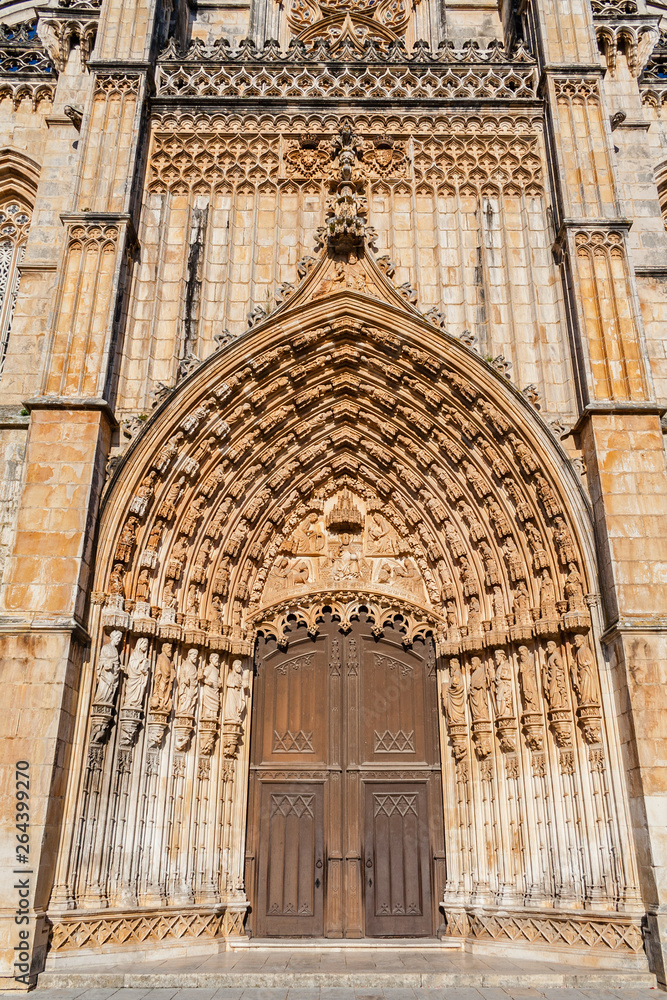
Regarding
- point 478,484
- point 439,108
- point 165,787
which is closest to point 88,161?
point 439,108

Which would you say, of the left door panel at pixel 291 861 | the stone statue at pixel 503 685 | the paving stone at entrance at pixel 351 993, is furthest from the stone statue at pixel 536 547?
the paving stone at entrance at pixel 351 993

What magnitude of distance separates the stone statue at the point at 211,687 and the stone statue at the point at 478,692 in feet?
10.3

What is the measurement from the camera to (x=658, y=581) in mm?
8812

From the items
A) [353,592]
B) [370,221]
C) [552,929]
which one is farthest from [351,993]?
[370,221]

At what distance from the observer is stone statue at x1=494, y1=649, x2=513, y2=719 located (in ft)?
32.0

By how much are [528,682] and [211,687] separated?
382 cm

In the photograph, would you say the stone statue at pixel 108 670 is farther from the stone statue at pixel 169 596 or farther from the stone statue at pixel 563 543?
the stone statue at pixel 563 543

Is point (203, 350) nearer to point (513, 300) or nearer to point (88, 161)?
point (88, 161)

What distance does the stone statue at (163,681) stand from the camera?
9.54 metres

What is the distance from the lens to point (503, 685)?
32.3 feet

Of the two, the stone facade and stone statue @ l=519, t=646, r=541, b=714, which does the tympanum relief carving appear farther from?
stone statue @ l=519, t=646, r=541, b=714

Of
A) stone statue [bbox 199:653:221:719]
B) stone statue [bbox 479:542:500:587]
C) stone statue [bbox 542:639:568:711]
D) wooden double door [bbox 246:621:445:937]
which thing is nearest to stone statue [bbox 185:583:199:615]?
stone statue [bbox 199:653:221:719]

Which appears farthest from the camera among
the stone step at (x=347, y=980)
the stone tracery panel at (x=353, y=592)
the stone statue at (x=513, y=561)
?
the stone statue at (x=513, y=561)

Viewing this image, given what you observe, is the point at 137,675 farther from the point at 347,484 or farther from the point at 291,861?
the point at 347,484
